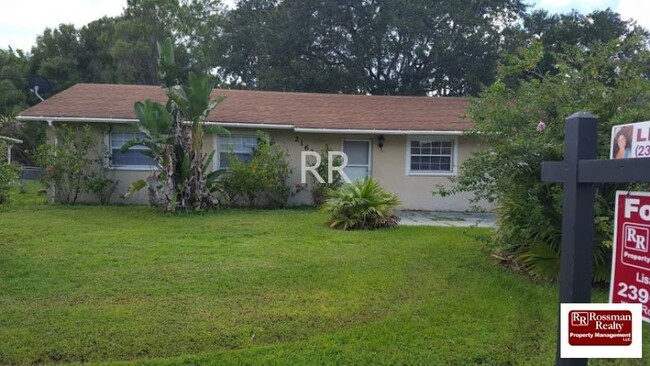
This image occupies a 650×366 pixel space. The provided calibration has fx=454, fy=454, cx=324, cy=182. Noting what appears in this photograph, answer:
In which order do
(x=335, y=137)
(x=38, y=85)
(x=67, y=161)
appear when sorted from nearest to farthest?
(x=67, y=161) < (x=335, y=137) < (x=38, y=85)

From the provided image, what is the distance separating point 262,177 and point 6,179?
6.35 meters

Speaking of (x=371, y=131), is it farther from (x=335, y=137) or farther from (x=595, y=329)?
(x=595, y=329)

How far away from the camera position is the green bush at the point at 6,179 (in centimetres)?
655

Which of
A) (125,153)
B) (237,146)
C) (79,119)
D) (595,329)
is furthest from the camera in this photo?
(237,146)

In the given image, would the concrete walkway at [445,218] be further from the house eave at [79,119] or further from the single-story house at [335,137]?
the house eave at [79,119]

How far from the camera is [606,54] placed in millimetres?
5504

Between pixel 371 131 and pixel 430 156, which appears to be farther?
pixel 430 156

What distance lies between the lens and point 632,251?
1979mm

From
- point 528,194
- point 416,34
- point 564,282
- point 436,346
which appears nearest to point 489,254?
point 528,194

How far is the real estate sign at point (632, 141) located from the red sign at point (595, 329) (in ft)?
2.35

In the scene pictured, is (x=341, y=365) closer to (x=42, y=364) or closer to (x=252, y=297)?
(x=252, y=297)

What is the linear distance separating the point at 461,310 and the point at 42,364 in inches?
144

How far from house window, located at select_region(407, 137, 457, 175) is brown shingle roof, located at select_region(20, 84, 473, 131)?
58 centimetres
